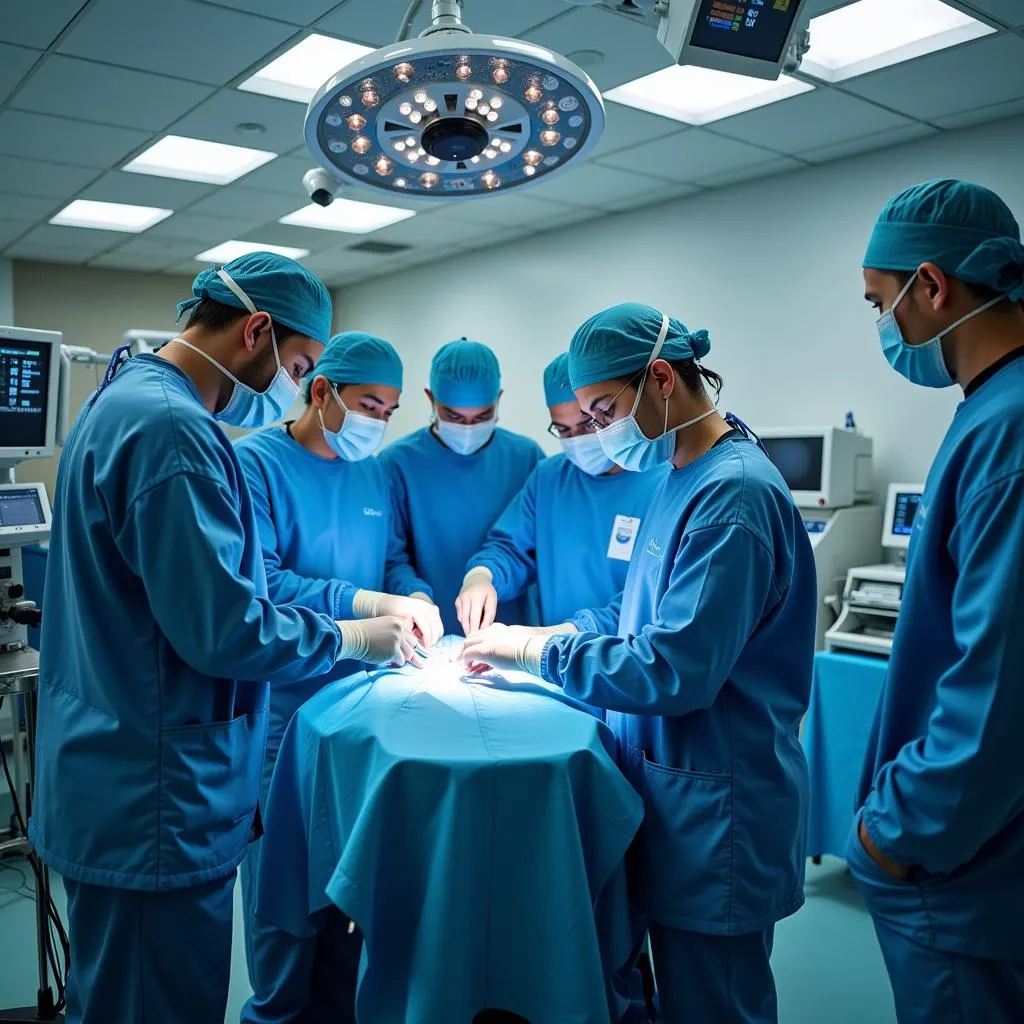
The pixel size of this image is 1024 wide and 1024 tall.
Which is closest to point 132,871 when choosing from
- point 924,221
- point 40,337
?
point 924,221

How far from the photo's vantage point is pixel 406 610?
201 cm

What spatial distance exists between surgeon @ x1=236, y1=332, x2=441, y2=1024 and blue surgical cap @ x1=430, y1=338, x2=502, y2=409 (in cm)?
26

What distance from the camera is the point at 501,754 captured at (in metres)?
1.39

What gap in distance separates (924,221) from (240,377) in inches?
45.6

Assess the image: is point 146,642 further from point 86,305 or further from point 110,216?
point 86,305

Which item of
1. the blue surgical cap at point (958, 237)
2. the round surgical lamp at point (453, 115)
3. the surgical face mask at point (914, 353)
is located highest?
the round surgical lamp at point (453, 115)

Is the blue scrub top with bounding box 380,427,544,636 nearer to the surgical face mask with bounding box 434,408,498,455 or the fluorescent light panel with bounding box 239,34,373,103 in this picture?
the surgical face mask with bounding box 434,408,498,455

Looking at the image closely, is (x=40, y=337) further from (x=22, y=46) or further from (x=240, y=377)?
(x=240, y=377)

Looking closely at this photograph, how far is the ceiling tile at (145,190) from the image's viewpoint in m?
4.57

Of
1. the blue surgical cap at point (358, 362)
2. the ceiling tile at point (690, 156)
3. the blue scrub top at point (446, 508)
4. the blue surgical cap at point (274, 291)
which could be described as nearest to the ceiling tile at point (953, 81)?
the ceiling tile at point (690, 156)

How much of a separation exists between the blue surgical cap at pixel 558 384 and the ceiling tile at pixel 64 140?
8.40ft

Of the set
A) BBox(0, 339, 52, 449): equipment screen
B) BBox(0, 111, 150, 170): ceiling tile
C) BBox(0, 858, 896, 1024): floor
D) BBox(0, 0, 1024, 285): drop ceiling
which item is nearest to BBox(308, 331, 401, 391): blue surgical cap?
BBox(0, 339, 52, 449): equipment screen

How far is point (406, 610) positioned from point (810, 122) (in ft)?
9.41

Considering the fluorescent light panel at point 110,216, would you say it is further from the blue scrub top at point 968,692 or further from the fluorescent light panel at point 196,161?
the blue scrub top at point 968,692
